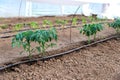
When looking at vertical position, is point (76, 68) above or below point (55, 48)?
below

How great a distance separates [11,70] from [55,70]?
65cm

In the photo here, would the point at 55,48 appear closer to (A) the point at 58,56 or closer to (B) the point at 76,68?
(A) the point at 58,56

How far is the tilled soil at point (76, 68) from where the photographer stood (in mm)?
3572

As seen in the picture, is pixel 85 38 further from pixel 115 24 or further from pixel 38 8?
pixel 38 8

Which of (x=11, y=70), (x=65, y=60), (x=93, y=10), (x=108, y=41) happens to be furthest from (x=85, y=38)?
(x=93, y=10)

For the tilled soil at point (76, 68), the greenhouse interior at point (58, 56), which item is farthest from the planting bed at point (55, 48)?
the tilled soil at point (76, 68)

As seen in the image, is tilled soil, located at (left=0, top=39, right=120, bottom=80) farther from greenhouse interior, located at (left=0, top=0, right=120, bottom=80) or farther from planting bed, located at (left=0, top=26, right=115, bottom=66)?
planting bed, located at (left=0, top=26, right=115, bottom=66)

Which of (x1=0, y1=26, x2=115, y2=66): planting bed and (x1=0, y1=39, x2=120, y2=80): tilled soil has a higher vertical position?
(x1=0, y1=26, x2=115, y2=66): planting bed

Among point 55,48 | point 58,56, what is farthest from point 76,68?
point 55,48

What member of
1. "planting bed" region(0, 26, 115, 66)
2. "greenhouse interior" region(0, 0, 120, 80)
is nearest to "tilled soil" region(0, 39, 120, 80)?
"greenhouse interior" region(0, 0, 120, 80)

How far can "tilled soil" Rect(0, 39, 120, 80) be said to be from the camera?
3572mm

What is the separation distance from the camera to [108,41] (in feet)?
18.6

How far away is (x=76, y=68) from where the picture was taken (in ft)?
13.1

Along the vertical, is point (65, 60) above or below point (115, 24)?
below
